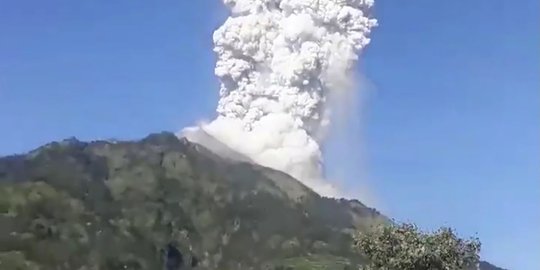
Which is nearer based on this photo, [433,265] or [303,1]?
[433,265]

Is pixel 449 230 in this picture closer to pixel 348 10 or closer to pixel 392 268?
pixel 392 268

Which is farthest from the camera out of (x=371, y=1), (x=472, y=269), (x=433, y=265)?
(x=371, y=1)

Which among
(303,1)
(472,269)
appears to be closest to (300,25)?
(303,1)

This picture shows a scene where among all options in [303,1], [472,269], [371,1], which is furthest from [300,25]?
[472,269]

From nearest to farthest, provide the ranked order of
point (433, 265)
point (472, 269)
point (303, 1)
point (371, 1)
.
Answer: point (433, 265)
point (472, 269)
point (371, 1)
point (303, 1)

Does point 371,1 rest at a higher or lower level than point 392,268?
higher

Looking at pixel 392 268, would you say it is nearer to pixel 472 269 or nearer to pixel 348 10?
pixel 472 269
